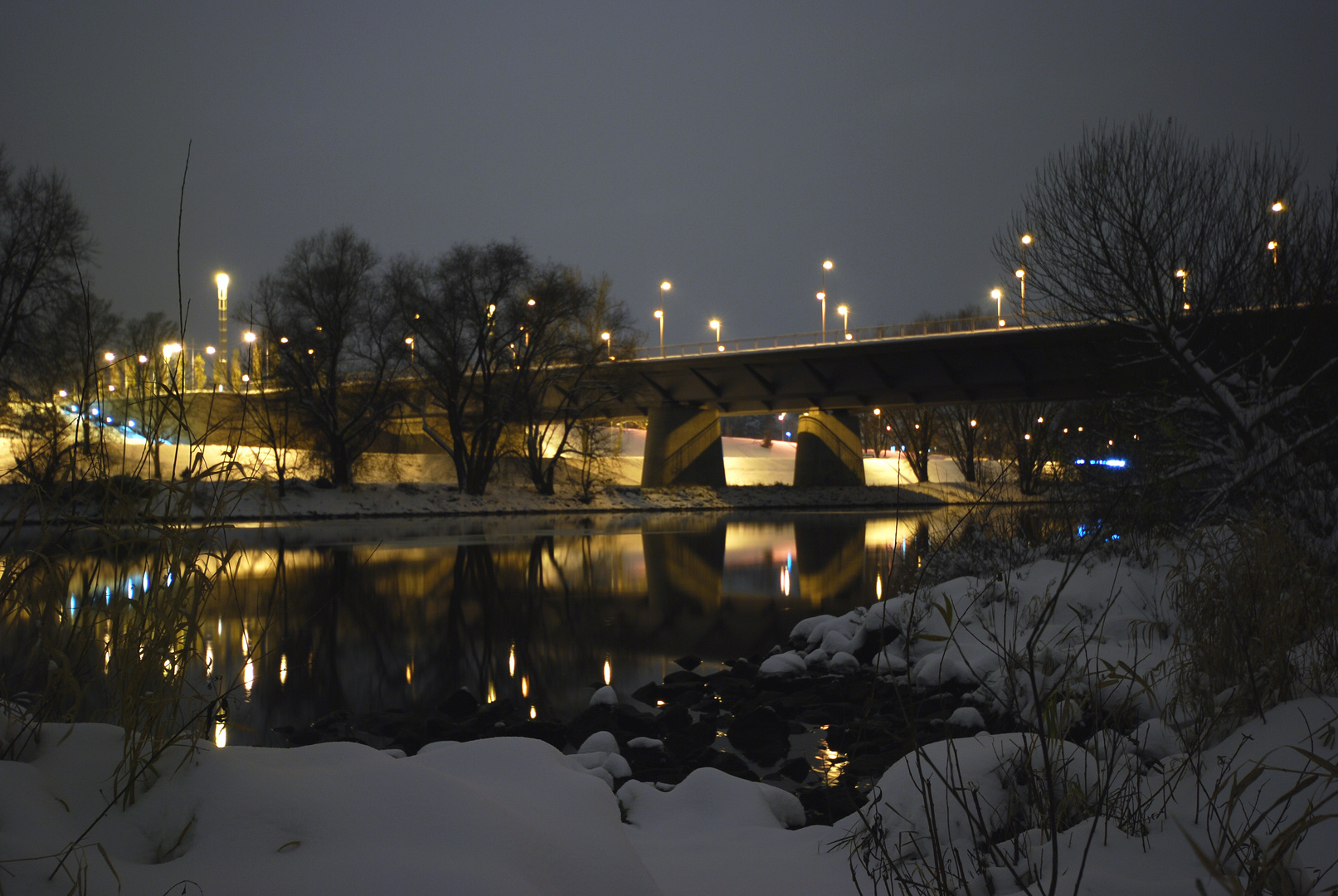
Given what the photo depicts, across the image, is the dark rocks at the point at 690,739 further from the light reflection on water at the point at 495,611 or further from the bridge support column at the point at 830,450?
the bridge support column at the point at 830,450

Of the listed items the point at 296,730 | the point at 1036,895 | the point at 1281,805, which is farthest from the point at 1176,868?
the point at 296,730

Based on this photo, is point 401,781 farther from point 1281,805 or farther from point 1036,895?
point 1281,805

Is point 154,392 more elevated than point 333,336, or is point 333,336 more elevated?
point 333,336

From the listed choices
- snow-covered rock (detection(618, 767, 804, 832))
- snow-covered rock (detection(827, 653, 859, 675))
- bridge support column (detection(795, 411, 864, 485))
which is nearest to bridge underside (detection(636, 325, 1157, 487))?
bridge support column (detection(795, 411, 864, 485))

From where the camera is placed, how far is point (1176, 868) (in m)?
2.93

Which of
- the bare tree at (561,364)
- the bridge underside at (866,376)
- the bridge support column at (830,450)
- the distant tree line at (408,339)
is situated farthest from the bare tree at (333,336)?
the bridge support column at (830,450)

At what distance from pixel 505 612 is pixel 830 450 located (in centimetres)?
4741

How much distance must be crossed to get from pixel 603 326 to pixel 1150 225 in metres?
37.0

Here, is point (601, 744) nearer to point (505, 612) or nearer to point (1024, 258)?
point (505, 612)

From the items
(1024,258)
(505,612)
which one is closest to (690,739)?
(505,612)

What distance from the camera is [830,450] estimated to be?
192 ft

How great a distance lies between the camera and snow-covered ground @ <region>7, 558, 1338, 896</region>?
246cm

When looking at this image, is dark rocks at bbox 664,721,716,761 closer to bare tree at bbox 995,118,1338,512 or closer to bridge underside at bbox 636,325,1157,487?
bare tree at bbox 995,118,1338,512

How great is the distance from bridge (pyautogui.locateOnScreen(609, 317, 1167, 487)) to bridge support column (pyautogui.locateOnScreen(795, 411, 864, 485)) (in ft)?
0.19
